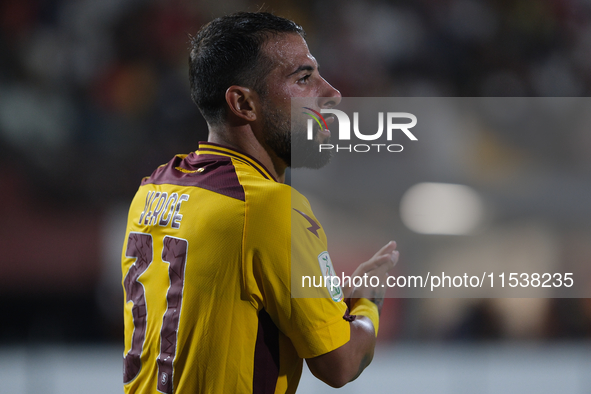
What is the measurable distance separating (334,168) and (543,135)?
104 inches

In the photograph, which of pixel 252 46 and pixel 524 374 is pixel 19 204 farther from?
pixel 524 374

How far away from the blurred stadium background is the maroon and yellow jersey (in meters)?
2.04

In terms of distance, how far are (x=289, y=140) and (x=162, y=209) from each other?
1.16ft

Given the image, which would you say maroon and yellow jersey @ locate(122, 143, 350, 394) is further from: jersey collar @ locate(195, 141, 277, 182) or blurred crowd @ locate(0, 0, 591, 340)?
blurred crowd @ locate(0, 0, 591, 340)

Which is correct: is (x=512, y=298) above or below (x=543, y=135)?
below

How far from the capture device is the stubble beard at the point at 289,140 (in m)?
1.15

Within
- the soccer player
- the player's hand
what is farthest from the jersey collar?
the player's hand

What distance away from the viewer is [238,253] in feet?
2.95

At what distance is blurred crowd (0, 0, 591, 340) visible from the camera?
3672mm

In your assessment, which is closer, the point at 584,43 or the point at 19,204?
the point at 19,204

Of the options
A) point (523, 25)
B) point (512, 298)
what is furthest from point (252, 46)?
point (523, 25)

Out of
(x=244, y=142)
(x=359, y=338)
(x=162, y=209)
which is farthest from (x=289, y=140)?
(x=359, y=338)

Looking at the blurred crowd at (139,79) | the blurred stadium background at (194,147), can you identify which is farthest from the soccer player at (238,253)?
the blurred crowd at (139,79)

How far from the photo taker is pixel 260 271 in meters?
0.90
